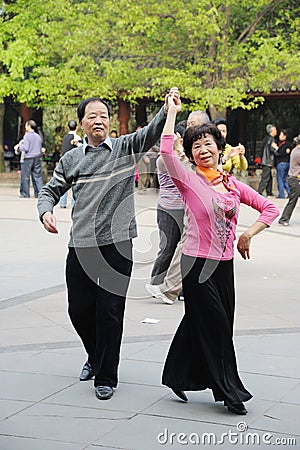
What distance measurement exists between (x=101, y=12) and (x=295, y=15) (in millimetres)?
5016

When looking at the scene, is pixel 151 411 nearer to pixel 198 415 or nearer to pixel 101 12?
pixel 198 415

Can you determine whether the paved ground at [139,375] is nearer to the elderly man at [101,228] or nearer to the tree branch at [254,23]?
the elderly man at [101,228]

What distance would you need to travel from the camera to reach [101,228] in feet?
17.3

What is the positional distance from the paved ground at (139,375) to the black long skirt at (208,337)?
0.47 ft

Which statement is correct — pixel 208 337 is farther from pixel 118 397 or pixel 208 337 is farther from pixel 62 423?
pixel 62 423

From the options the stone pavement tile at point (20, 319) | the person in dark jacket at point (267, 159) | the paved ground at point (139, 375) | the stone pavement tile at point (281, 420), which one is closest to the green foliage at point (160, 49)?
the person in dark jacket at point (267, 159)

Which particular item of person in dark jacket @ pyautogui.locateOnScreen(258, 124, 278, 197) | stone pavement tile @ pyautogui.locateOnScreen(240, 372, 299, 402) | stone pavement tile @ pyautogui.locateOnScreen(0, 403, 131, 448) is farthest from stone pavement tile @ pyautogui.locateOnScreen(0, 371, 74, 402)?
person in dark jacket @ pyautogui.locateOnScreen(258, 124, 278, 197)

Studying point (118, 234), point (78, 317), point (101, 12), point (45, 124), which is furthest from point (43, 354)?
point (45, 124)

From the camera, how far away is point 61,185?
18.0ft

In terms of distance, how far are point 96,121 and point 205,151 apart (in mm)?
758

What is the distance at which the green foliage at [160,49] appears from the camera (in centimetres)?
2073

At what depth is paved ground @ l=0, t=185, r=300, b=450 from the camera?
452cm

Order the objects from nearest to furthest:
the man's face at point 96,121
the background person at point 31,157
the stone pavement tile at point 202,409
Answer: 1. the stone pavement tile at point 202,409
2. the man's face at point 96,121
3. the background person at point 31,157

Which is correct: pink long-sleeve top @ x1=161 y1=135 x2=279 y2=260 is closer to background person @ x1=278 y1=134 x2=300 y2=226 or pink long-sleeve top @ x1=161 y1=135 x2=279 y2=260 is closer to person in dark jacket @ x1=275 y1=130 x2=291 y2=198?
background person @ x1=278 y1=134 x2=300 y2=226
